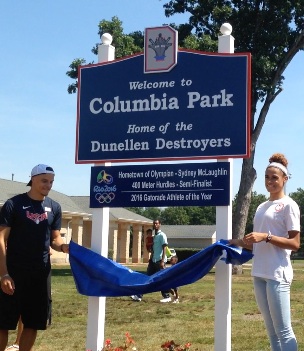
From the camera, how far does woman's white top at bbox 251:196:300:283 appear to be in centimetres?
488

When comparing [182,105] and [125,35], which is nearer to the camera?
[182,105]

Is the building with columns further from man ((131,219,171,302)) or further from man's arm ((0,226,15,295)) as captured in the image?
man's arm ((0,226,15,295))

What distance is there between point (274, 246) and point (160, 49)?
8.09 feet

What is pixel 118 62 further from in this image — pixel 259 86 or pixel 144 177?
pixel 259 86

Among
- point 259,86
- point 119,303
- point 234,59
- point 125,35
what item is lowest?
point 119,303

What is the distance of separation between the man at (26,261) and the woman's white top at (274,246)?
189cm

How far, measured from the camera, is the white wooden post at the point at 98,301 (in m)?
6.16

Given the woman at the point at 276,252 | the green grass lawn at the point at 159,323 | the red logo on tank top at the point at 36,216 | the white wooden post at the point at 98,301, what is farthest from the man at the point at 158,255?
the woman at the point at 276,252

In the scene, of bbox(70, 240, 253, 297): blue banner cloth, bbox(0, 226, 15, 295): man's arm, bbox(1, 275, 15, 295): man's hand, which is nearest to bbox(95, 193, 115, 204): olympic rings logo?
bbox(70, 240, 253, 297): blue banner cloth

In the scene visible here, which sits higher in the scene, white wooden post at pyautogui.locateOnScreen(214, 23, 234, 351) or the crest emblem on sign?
the crest emblem on sign

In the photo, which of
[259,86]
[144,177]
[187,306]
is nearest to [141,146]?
[144,177]

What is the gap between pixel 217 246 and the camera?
5.51 m

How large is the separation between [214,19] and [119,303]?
1470 centimetres

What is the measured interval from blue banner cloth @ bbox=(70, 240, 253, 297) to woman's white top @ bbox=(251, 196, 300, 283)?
55 centimetres
